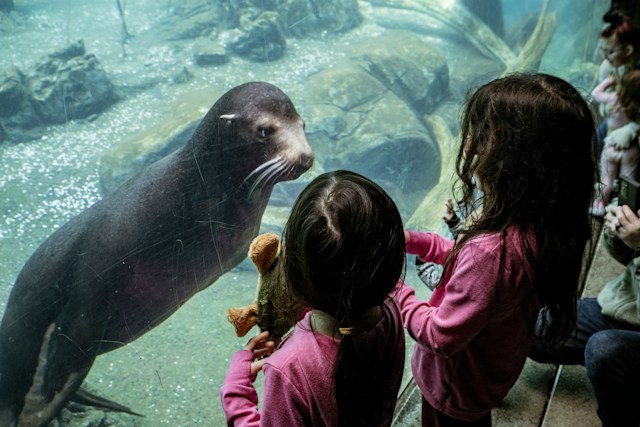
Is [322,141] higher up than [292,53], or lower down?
lower down

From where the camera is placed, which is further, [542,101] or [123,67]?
[123,67]

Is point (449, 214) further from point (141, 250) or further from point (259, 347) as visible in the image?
point (141, 250)

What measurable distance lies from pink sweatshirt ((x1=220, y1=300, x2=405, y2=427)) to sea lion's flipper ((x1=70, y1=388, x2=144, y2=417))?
28.3 inches

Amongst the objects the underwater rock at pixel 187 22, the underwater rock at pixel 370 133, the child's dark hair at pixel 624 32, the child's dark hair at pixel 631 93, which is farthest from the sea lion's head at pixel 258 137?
the child's dark hair at pixel 624 32

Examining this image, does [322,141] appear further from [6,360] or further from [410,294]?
[6,360]

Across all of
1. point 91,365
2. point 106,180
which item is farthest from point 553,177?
point 91,365

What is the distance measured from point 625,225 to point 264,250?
146 centimetres

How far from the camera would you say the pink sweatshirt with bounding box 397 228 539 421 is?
1231mm

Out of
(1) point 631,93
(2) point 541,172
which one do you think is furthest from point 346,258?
(1) point 631,93

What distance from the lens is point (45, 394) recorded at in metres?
1.55

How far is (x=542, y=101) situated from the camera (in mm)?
1253

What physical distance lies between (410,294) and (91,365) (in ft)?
3.39

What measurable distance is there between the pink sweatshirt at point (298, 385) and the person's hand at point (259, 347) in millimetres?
47

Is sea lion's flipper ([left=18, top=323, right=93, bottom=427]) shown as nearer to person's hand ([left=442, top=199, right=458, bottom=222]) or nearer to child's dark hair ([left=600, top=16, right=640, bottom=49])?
person's hand ([left=442, top=199, right=458, bottom=222])
